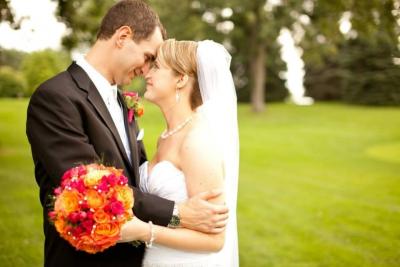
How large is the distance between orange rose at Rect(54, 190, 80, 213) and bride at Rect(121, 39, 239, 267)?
2.04ft

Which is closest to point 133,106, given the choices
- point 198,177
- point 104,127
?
point 104,127

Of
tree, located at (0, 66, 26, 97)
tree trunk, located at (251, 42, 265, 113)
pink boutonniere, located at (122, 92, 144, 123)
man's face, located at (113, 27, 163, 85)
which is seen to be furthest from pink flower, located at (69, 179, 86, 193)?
tree trunk, located at (251, 42, 265, 113)

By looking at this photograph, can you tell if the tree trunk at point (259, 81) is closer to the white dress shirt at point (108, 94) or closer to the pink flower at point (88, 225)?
the white dress shirt at point (108, 94)

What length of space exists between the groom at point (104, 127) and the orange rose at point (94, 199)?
14.0 inches

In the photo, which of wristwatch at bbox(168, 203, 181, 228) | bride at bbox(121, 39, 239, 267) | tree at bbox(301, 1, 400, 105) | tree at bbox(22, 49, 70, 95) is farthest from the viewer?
tree at bbox(301, 1, 400, 105)

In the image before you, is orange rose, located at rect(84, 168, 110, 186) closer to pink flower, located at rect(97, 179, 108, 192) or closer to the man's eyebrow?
pink flower, located at rect(97, 179, 108, 192)

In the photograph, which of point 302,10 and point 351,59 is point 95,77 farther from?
point 351,59

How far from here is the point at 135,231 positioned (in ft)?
8.21

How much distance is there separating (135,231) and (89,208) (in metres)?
0.41

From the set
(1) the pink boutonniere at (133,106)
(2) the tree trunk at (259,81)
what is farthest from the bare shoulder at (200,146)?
(2) the tree trunk at (259,81)

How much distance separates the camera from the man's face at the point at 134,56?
3.03 m

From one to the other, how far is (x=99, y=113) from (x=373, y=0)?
17.3 ft

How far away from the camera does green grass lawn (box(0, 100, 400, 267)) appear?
22.9ft

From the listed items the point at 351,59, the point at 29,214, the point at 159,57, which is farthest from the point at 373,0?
the point at 351,59
